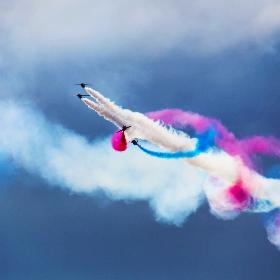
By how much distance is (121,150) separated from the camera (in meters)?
194

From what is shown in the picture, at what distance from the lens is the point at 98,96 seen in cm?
19238

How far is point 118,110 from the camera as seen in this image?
194 meters

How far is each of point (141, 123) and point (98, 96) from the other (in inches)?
278

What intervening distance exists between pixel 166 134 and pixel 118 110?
7449mm

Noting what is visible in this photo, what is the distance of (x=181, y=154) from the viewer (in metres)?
199

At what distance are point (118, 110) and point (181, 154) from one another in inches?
428

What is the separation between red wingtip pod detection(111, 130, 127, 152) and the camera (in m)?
194

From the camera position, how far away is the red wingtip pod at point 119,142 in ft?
636

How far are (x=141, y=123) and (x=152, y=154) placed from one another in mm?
4207

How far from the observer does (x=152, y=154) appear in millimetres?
195875

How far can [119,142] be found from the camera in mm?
193875

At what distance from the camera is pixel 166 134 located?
646 feet

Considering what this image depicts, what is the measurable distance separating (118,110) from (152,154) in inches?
287
